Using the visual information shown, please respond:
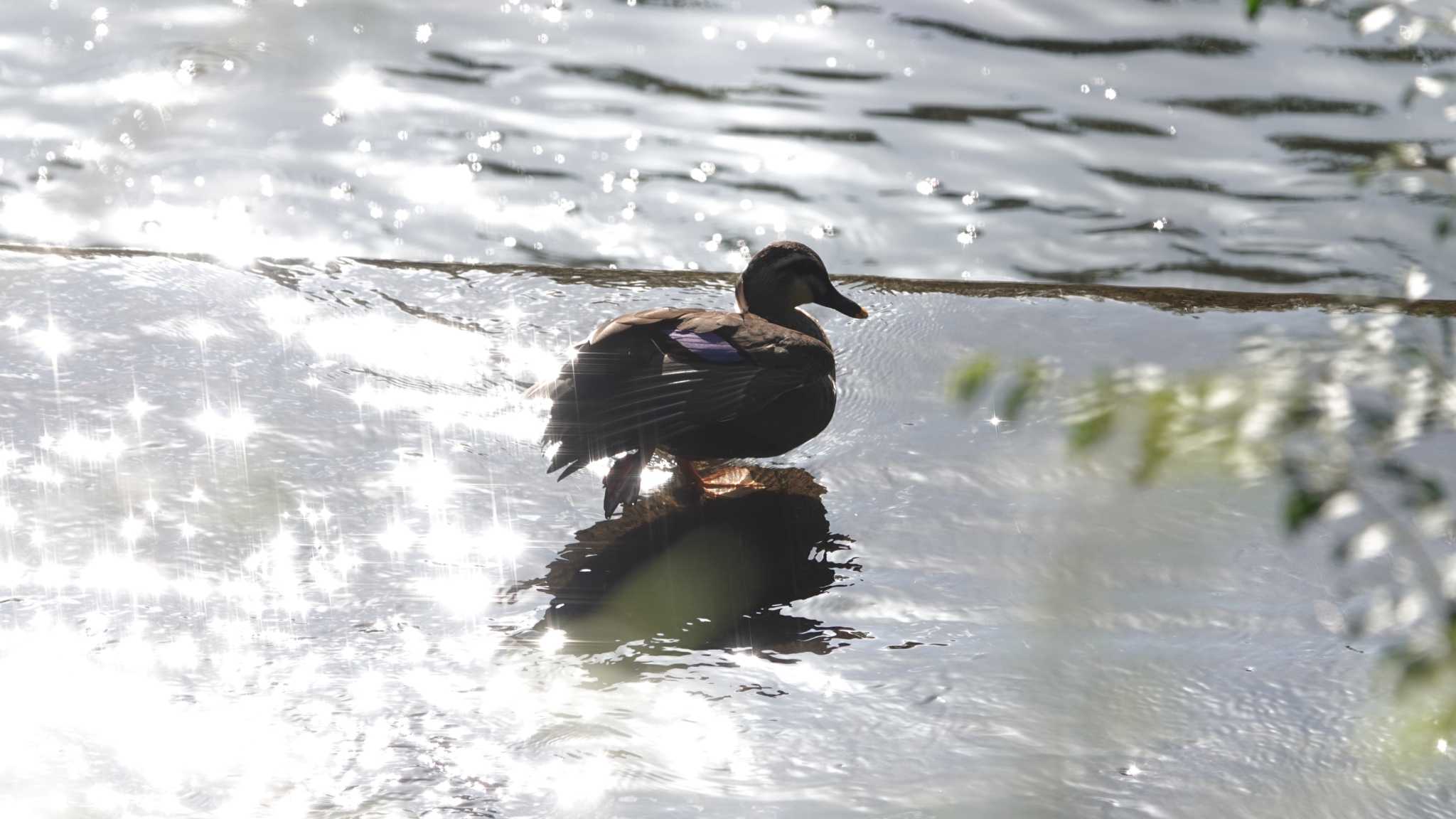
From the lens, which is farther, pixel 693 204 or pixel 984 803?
pixel 693 204

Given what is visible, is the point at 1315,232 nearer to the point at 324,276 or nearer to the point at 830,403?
the point at 830,403

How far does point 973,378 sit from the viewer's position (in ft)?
4.81

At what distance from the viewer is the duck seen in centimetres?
406

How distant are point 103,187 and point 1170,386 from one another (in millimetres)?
6144

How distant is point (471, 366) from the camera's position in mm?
5035

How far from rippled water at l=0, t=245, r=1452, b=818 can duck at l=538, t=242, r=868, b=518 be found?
0.63ft

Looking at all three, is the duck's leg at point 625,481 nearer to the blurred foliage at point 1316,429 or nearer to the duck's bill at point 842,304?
the duck's bill at point 842,304

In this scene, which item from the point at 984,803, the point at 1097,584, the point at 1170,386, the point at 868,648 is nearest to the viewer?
the point at 1170,386

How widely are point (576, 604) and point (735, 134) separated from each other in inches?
157

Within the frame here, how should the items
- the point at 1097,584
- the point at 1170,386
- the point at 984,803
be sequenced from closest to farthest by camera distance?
the point at 1170,386
the point at 984,803
the point at 1097,584

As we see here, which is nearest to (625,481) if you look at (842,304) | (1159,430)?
(842,304)

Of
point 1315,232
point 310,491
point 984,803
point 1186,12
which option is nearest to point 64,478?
point 310,491

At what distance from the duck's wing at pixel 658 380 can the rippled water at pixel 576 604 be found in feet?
0.98

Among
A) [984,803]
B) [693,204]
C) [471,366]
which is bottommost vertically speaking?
[984,803]
